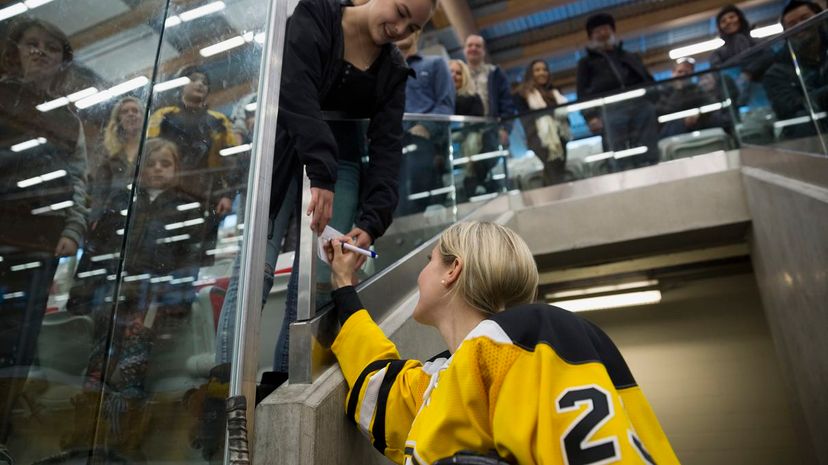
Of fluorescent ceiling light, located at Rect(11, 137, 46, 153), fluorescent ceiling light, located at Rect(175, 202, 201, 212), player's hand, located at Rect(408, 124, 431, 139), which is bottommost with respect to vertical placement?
fluorescent ceiling light, located at Rect(175, 202, 201, 212)

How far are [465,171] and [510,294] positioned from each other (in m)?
3.18

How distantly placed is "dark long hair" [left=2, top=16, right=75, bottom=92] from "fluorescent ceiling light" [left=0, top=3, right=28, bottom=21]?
0.05ft

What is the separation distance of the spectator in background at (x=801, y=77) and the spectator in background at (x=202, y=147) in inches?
134

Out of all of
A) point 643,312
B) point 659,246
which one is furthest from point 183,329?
point 643,312

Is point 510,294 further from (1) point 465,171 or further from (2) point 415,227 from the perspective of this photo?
(1) point 465,171

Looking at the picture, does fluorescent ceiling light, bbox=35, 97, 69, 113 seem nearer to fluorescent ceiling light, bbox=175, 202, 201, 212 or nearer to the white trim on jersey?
fluorescent ceiling light, bbox=175, 202, 201, 212

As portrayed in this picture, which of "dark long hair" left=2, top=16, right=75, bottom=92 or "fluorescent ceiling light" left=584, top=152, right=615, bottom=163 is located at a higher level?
"fluorescent ceiling light" left=584, top=152, right=615, bottom=163

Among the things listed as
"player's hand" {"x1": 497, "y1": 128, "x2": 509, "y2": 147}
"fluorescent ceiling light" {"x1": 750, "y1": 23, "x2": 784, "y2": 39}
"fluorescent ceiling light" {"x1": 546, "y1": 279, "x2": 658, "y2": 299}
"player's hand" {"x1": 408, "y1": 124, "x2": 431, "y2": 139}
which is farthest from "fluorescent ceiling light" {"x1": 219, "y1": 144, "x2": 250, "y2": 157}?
"fluorescent ceiling light" {"x1": 546, "y1": 279, "x2": 658, "y2": 299}

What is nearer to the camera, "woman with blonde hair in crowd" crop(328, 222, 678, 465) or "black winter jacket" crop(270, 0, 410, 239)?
"woman with blonde hair in crowd" crop(328, 222, 678, 465)

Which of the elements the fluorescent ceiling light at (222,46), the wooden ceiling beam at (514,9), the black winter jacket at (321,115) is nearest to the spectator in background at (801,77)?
the black winter jacket at (321,115)

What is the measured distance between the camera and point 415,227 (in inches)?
128

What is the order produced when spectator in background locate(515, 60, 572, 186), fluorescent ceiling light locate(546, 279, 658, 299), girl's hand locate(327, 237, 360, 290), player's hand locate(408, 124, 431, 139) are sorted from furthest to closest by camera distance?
fluorescent ceiling light locate(546, 279, 658, 299)
spectator in background locate(515, 60, 572, 186)
player's hand locate(408, 124, 431, 139)
girl's hand locate(327, 237, 360, 290)

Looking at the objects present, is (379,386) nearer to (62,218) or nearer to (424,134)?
(62,218)

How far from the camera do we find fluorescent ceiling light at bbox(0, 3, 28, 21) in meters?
1.24
